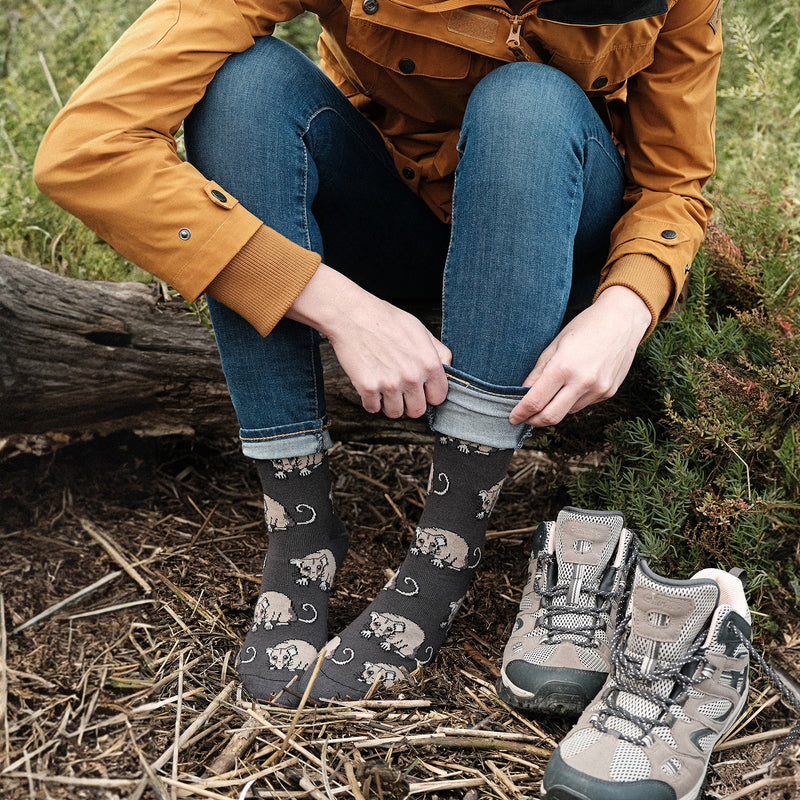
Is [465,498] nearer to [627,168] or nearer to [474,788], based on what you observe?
[474,788]

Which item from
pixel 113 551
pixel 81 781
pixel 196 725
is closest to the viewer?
pixel 81 781

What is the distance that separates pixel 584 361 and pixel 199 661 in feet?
2.29

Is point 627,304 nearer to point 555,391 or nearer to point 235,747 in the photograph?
point 555,391

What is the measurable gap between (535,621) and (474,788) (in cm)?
25

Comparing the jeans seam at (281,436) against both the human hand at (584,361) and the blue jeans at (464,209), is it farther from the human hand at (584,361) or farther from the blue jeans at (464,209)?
the human hand at (584,361)

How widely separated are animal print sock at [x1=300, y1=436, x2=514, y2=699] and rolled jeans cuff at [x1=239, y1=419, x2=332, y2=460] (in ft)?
0.58

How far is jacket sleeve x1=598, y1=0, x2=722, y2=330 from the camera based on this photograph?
108 cm

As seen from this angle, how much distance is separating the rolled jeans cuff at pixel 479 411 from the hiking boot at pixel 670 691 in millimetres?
241

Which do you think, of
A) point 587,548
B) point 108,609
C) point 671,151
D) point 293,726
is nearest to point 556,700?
point 587,548

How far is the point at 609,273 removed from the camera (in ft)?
3.54

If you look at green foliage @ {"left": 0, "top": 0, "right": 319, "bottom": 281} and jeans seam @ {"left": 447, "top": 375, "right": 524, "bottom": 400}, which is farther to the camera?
green foliage @ {"left": 0, "top": 0, "right": 319, "bottom": 281}

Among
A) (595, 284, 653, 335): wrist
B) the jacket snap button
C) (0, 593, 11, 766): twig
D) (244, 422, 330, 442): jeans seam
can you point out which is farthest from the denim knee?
(0, 593, 11, 766): twig

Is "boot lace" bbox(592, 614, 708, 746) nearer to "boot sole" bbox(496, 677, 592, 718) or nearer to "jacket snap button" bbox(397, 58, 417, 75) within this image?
"boot sole" bbox(496, 677, 592, 718)

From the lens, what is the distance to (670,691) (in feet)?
3.20
